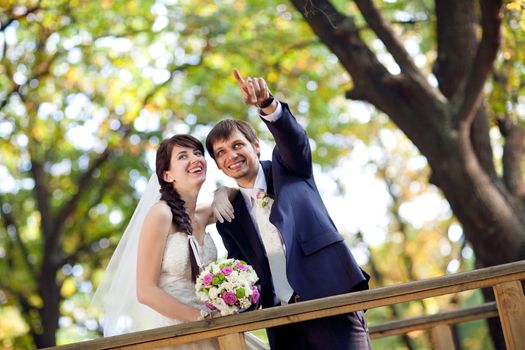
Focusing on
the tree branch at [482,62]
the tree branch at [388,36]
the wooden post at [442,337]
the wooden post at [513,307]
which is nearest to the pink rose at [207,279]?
the wooden post at [513,307]

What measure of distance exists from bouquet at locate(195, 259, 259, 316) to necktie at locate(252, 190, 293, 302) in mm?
377

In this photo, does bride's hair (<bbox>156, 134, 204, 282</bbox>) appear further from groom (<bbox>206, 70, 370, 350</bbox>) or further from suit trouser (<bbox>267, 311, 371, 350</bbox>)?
suit trouser (<bbox>267, 311, 371, 350</bbox>)

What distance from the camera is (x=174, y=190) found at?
4.91m

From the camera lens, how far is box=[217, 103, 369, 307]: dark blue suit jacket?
14.2 feet

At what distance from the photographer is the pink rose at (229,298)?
4.07 metres

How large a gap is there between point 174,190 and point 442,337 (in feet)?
8.73

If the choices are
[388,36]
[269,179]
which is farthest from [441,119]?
[269,179]

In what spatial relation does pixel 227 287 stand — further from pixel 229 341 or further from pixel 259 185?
pixel 259 185

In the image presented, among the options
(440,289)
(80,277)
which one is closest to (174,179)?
(440,289)

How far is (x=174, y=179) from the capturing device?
4898 millimetres

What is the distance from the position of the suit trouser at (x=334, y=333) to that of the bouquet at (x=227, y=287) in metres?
0.38

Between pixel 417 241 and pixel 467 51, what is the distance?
13732 mm

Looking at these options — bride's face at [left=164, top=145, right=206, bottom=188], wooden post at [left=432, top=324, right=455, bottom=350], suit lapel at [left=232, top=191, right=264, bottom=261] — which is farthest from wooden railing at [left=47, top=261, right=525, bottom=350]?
wooden post at [left=432, top=324, right=455, bottom=350]

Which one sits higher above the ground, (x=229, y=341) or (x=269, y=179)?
(x=269, y=179)
